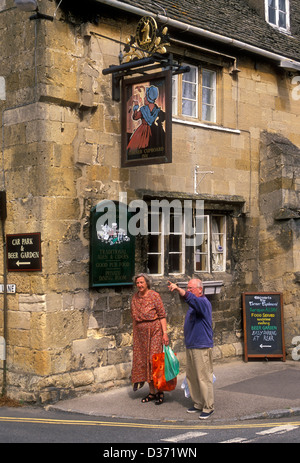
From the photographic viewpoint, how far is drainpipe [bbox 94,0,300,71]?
10180mm

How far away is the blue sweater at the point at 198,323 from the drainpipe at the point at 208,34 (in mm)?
4414

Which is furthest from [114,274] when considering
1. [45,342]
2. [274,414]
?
[274,414]

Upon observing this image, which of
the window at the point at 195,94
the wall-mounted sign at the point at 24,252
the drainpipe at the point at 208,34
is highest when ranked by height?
the drainpipe at the point at 208,34

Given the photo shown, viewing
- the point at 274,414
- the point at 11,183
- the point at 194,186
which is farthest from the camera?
the point at 194,186

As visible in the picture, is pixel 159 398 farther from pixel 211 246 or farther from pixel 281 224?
pixel 281 224

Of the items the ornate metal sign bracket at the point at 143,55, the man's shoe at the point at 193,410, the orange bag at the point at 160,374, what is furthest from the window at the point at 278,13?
the man's shoe at the point at 193,410

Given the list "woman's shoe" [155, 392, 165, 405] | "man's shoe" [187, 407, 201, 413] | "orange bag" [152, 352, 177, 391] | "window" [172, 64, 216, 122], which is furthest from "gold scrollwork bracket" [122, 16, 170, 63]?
"man's shoe" [187, 407, 201, 413]

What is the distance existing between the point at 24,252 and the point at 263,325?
477 cm

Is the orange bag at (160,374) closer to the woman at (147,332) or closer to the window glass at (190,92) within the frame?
the woman at (147,332)

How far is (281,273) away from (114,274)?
12.1 ft

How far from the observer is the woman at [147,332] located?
914 centimetres

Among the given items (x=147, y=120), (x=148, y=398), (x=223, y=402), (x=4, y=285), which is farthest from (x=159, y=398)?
(x=147, y=120)

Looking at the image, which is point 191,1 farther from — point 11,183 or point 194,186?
point 11,183

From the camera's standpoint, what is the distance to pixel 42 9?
9.58 m
